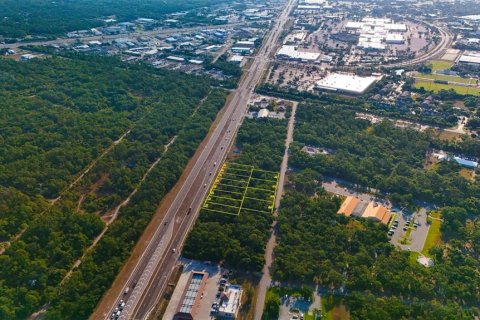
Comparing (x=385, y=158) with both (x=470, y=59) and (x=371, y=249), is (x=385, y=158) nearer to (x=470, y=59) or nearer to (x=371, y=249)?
(x=371, y=249)

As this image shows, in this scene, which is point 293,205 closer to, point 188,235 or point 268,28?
point 188,235

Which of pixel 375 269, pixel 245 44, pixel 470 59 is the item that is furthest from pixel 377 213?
pixel 245 44

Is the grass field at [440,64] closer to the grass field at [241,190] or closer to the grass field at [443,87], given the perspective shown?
the grass field at [443,87]

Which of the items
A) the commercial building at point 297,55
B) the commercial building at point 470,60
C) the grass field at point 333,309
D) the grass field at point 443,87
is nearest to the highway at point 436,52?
the commercial building at point 470,60

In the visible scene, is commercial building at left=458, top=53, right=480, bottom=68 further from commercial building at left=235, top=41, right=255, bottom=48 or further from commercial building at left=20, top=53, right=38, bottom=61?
commercial building at left=20, top=53, right=38, bottom=61

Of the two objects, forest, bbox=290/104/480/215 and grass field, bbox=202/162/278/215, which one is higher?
grass field, bbox=202/162/278/215

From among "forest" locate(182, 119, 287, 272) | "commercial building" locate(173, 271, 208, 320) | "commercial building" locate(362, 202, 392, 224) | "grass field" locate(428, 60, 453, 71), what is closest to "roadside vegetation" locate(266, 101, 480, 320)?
"commercial building" locate(362, 202, 392, 224)
